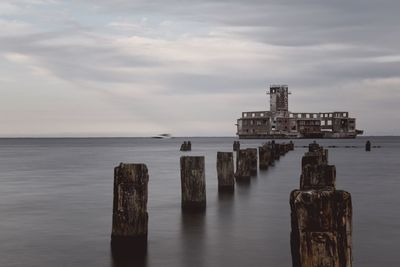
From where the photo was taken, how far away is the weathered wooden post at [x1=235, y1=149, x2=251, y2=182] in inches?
933

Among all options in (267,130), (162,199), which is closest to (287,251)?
(162,199)

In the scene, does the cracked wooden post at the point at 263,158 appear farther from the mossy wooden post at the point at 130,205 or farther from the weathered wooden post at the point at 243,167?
the mossy wooden post at the point at 130,205

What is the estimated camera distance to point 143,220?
977 centimetres

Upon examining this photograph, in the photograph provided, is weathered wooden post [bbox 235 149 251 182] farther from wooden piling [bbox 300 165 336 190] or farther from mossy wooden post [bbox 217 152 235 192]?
wooden piling [bbox 300 165 336 190]

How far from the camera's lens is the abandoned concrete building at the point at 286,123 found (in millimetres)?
169000

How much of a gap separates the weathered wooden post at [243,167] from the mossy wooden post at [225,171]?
150 inches

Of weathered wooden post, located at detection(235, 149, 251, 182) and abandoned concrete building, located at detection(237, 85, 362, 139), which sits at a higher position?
abandoned concrete building, located at detection(237, 85, 362, 139)

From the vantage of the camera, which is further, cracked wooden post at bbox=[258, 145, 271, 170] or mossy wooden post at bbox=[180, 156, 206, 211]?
cracked wooden post at bbox=[258, 145, 271, 170]

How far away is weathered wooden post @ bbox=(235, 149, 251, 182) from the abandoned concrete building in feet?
474

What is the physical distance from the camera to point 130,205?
368 inches

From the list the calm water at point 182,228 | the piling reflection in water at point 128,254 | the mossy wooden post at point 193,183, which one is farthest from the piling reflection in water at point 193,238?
the piling reflection in water at point 128,254

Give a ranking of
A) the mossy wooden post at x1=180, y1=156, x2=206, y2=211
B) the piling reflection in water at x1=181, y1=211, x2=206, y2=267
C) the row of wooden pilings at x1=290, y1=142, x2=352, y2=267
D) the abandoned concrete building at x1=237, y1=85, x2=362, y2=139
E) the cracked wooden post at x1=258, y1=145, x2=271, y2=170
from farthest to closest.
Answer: the abandoned concrete building at x1=237, y1=85, x2=362, y2=139
the cracked wooden post at x1=258, y1=145, x2=271, y2=170
the mossy wooden post at x1=180, y1=156, x2=206, y2=211
the piling reflection in water at x1=181, y1=211, x2=206, y2=267
the row of wooden pilings at x1=290, y1=142, x2=352, y2=267

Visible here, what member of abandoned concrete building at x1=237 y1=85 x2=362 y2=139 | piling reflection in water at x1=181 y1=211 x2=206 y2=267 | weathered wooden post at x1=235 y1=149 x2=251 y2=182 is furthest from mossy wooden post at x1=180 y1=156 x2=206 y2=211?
abandoned concrete building at x1=237 y1=85 x2=362 y2=139

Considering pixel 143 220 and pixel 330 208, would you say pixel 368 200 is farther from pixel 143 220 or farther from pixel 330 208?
pixel 330 208
